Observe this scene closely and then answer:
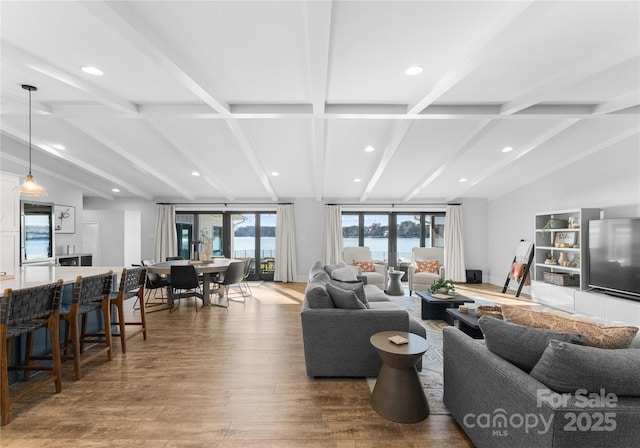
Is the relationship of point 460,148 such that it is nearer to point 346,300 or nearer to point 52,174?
point 346,300

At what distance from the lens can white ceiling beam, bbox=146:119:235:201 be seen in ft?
13.7

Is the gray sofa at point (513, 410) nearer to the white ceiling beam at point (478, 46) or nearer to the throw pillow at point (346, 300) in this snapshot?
the throw pillow at point (346, 300)

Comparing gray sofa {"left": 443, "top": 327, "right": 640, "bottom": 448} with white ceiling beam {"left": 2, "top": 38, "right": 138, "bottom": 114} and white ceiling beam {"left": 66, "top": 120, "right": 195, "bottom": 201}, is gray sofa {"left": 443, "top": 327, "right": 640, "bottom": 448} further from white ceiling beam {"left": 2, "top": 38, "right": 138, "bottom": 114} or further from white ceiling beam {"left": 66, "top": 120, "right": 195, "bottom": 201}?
white ceiling beam {"left": 66, "top": 120, "right": 195, "bottom": 201}

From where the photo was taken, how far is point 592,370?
4.24 feet

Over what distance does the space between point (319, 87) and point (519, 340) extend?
2.62 metres

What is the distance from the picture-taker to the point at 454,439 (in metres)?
1.94

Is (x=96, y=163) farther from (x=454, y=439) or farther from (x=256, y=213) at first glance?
(x=454, y=439)

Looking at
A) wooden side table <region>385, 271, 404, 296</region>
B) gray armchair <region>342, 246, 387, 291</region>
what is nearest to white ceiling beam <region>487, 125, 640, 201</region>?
wooden side table <region>385, 271, 404, 296</region>

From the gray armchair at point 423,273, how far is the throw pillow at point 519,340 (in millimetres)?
4464

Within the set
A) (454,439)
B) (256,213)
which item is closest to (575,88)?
(454,439)

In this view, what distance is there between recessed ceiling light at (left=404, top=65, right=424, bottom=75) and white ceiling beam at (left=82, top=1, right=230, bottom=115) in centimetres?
196

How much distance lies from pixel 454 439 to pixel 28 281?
3615 mm

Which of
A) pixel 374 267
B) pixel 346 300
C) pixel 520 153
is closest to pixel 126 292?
pixel 346 300

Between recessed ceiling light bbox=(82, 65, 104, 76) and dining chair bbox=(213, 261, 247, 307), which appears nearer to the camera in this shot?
recessed ceiling light bbox=(82, 65, 104, 76)
